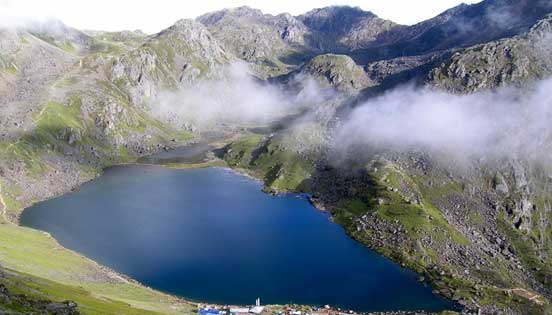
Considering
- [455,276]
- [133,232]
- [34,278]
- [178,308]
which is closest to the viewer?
[34,278]

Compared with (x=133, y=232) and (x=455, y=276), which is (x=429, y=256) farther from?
(x=133, y=232)

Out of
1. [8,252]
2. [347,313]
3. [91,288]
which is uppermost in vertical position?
[8,252]

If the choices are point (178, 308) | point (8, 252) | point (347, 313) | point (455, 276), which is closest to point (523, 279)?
point (455, 276)

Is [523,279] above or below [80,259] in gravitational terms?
below

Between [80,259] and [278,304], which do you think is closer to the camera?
[278,304]

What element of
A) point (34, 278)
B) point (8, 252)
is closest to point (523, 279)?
point (34, 278)

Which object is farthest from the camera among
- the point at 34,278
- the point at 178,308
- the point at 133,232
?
the point at 133,232

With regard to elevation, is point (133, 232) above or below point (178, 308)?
above

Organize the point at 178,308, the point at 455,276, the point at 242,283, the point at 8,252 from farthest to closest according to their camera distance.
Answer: the point at 455,276 < the point at 242,283 < the point at 8,252 < the point at 178,308

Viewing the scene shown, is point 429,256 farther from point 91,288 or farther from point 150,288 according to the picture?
point 91,288
